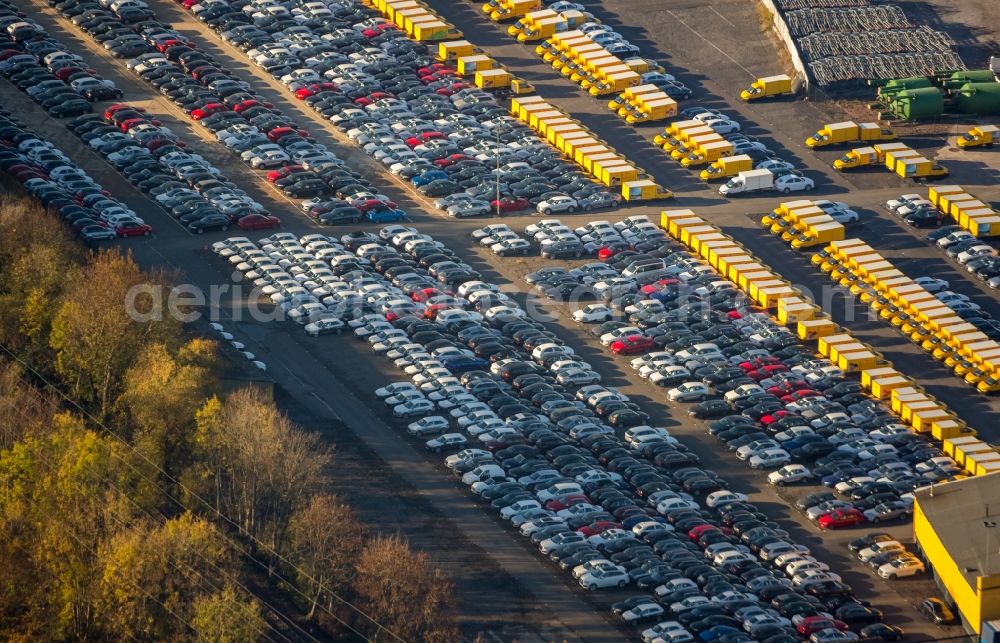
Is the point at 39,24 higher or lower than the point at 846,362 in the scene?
lower

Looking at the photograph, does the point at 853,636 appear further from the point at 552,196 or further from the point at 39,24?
the point at 39,24

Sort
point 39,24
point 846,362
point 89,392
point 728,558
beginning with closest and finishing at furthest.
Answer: point 728,558 < point 89,392 < point 846,362 < point 39,24

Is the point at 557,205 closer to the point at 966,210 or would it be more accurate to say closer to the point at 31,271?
the point at 966,210

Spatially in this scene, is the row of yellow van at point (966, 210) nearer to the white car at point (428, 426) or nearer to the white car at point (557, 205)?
the white car at point (557, 205)

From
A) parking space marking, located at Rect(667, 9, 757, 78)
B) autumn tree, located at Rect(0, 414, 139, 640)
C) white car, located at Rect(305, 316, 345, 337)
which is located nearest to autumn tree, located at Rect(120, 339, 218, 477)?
autumn tree, located at Rect(0, 414, 139, 640)

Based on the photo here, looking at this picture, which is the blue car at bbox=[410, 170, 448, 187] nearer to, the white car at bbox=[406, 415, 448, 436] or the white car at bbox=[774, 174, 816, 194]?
the white car at bbox=[774, 174, 816, 194]

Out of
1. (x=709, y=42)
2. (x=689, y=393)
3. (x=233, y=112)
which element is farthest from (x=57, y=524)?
(x=709, y=42)

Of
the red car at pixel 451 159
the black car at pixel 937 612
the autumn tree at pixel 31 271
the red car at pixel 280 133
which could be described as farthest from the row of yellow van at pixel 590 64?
the black car at pixel 937 612

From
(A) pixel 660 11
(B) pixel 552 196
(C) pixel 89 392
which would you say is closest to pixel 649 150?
(B) pixel 552 196
